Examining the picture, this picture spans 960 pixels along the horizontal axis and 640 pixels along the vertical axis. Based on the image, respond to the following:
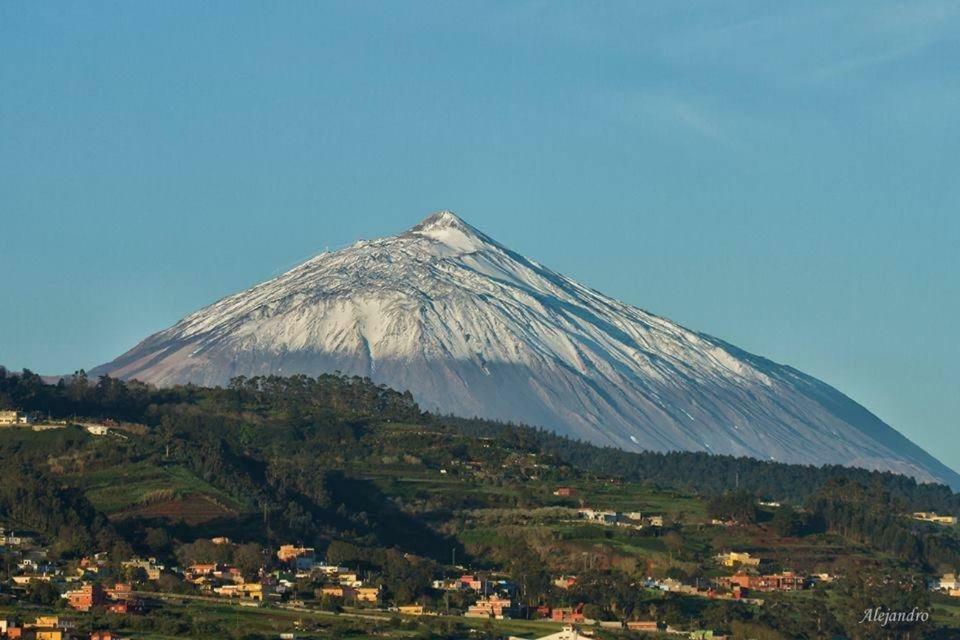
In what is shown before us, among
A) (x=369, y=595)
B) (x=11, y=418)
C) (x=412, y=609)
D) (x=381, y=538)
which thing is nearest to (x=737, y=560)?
(x=381, y=538)

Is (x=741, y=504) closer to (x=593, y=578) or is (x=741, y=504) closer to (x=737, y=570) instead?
(x=737, y=570)

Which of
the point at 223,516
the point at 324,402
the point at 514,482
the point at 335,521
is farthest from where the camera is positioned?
the point at 324,402

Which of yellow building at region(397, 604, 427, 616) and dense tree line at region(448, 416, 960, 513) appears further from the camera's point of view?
dense tree line at region(448, 416, 960, 513)

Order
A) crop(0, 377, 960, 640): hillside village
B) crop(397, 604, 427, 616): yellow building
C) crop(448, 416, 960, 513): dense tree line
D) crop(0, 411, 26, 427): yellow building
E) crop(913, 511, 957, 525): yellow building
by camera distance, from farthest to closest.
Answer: crop(448, 416, 960, 513): dense tree line, crop(913, 511, 957, 525): yellow building, crop(0, 411, 26, 427): yellow building, crop(397, 604, 427, 616): yellow building, crop(0, 377, 960, 640): hillside village

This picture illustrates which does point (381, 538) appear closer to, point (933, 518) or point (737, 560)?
point (737, 560)

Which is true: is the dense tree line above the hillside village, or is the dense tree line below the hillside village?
above

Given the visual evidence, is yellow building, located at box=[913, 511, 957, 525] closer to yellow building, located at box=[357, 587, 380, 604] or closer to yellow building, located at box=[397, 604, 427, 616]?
yellow building, located at box=[357, 587, 380, 604]

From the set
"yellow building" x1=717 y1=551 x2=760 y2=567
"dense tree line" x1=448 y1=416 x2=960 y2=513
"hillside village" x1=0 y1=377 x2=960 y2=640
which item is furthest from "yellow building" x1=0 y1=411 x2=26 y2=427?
"dense tree line" x1=448 y1=416 x2=960 y2=513

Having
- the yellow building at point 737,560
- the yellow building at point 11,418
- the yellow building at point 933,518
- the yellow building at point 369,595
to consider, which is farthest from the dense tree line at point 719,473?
the yellow building at point 369,595

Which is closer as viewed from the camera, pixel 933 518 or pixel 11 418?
pixel 11 418

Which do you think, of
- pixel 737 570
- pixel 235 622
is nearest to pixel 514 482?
pixel 737 570

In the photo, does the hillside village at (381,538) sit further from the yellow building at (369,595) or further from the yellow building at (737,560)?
the yellow building at (737,560)
